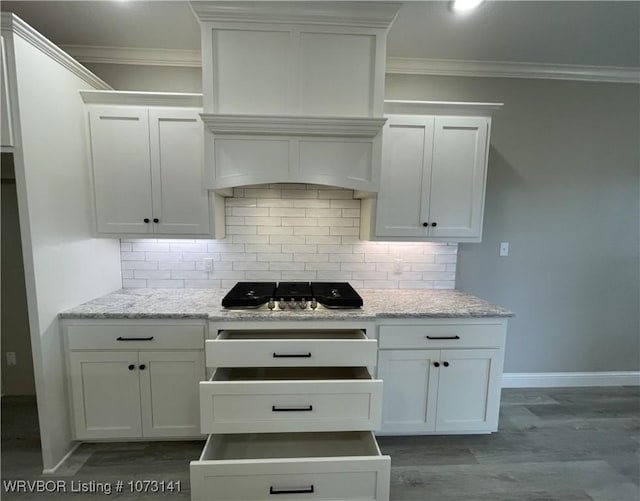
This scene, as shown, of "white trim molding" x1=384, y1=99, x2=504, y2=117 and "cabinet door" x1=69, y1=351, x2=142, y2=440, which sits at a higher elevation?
"white trim molding" x1=384, y1=99, x2=504, y2=117

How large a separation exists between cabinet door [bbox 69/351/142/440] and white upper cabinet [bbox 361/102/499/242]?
68.6 inches

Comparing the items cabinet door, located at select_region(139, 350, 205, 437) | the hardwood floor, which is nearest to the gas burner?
cabinet door, located at select_region(139, 350, 205, 437)

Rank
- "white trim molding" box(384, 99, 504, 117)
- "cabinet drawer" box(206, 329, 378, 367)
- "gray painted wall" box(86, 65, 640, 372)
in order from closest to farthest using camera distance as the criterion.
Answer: "cabinet drawer" box(206, 329, 378, 367) < "white trim molding" box(384, 99, 504, 117) < "gray painted wall" box(86, 65, 640, 372)

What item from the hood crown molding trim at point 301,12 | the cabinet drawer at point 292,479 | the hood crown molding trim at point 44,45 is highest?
A: the hood crown molding trim at point 301,12

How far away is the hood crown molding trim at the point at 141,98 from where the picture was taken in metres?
1.81

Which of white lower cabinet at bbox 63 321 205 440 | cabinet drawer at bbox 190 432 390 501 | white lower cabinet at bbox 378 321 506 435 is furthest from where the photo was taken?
white lower cabinet at bbox 378 321 506 435

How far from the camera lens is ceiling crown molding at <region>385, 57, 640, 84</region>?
7.23ft

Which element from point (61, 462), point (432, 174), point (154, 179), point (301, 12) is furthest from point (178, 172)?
point (61, 462)

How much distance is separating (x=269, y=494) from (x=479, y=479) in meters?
1.19

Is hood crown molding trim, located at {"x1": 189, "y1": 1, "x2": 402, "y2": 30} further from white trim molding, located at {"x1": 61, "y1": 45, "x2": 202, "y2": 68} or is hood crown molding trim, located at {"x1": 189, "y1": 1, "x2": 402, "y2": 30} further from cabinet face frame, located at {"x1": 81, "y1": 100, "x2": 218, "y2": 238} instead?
white trim molding, located at {"x1": 61, "y1": 45, "x2": 202, "y2": 68}

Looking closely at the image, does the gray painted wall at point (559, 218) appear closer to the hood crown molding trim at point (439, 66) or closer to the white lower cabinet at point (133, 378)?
the hood crown molding trim at point (439, 66)

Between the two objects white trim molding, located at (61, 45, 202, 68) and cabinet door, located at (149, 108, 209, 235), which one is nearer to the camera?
cabinet door, located at (149, 108, 209, 235)

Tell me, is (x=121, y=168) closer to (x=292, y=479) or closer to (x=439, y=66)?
(x=292, y=479)

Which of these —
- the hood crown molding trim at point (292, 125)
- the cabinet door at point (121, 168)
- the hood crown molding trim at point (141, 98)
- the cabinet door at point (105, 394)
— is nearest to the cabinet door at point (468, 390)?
the hood crown molding trim at point (292, 125)
